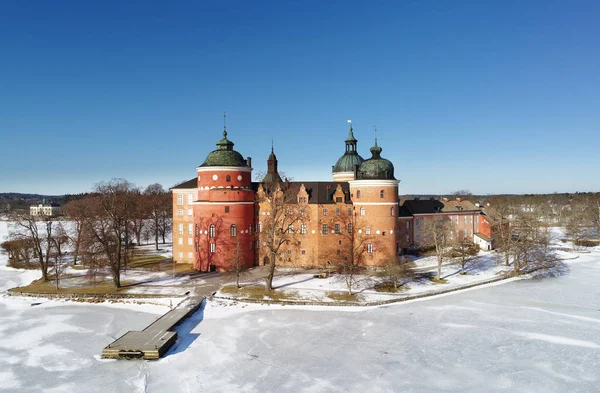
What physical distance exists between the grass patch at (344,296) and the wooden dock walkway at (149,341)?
1300 centimetres

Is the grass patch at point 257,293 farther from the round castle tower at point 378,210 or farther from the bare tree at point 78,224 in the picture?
the bare tree at point 78,224

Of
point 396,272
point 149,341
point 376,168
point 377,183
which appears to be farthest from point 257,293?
point 376,168

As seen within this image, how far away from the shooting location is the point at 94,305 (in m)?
33.7

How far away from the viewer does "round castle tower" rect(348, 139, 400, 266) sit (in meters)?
45.7

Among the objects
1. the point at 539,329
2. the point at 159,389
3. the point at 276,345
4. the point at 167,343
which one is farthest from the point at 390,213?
the point at 159,389

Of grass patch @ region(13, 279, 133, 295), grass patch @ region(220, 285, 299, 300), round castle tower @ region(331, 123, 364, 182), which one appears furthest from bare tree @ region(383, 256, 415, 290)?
grass patch @ region(13, 279, 133, 295)

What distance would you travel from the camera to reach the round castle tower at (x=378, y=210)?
45688 mm

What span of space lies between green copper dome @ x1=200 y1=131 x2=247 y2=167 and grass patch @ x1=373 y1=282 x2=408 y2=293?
2120cm

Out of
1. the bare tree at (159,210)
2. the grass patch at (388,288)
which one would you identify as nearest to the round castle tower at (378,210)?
the grass patch at (388,288)

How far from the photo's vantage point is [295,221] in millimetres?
45719

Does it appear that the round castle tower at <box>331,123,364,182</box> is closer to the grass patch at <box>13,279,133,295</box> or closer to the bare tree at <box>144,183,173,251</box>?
the grass patch at <box>13,279,133,295</box>

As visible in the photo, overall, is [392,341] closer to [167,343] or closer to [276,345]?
[276,345]

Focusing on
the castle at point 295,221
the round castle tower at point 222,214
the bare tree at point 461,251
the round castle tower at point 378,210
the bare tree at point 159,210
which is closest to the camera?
the round castle tower at point 222,214

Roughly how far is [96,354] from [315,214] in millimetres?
29469
